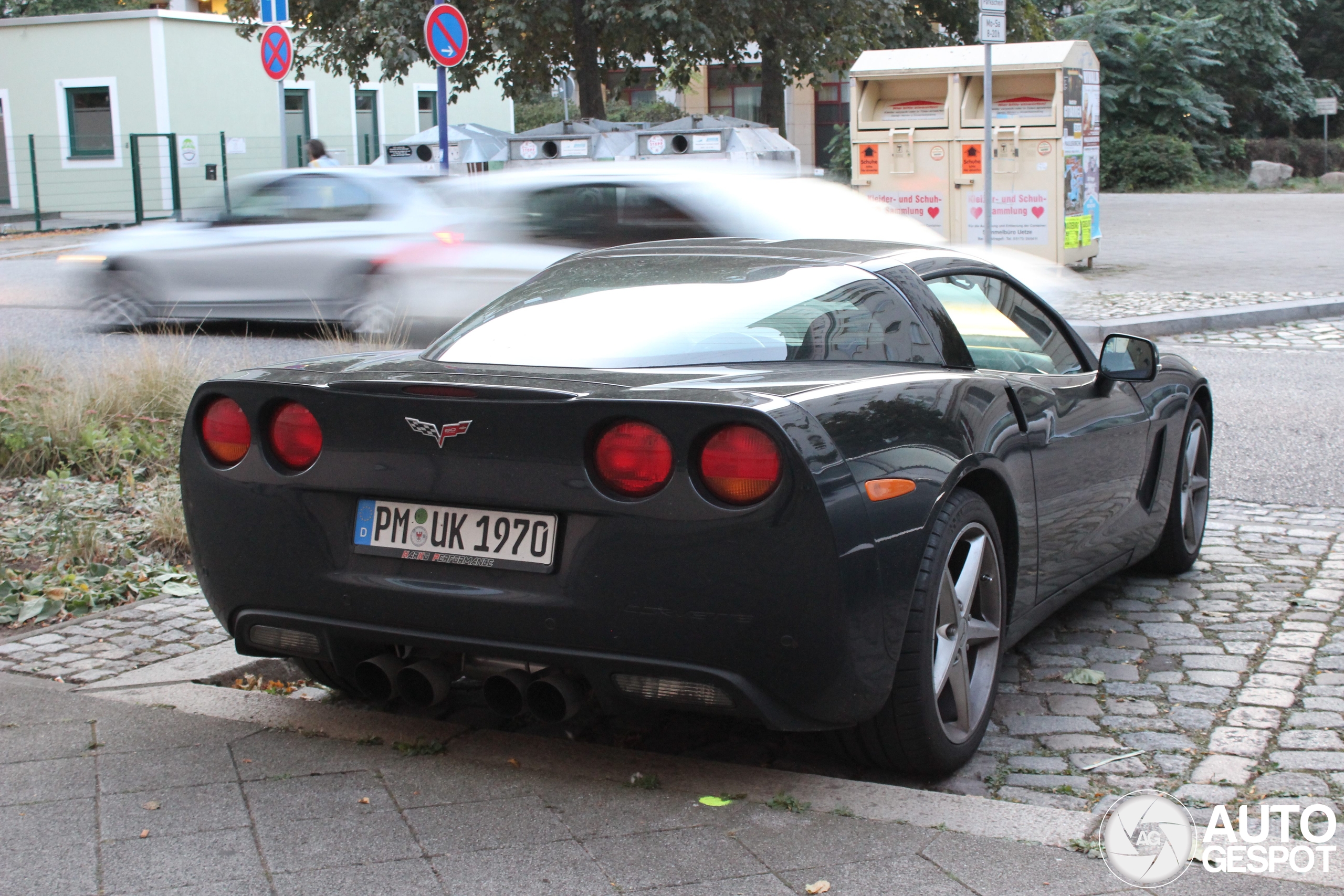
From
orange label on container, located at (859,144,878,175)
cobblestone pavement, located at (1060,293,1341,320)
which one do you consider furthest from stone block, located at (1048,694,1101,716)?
orange label on container, located at (859,144,878,175)

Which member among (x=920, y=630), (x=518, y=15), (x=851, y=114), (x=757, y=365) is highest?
(x=518, y=15)

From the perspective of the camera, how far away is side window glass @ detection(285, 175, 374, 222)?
40.5 feet

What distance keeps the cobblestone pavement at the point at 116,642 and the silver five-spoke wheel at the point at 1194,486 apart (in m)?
3.37

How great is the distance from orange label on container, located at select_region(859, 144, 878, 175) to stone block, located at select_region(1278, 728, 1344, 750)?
549 inches

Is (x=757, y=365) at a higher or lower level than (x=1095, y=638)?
higher

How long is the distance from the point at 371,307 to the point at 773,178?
3544 mm

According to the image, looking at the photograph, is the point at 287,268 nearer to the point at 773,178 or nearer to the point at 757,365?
the point at 773,178

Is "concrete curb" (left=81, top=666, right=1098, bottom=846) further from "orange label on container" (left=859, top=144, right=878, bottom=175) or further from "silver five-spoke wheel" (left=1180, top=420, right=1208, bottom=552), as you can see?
"orange label on container" (left=859, top=144, right=878, bottom=175)

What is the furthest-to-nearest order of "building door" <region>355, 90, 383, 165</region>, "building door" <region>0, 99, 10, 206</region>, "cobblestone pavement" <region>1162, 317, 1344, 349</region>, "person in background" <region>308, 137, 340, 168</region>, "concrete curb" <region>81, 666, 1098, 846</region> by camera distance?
1. "building door" <region>355, 90, 383, 165</region>
2. "building door" <region>0, 99, 10, 206</region>
3. "person in background" <region>308, 137, 340, 168</region>
4. "cobblestone pavement" <region>1162, 317, 1344, 349</region>
5. "concrete curb" <region>81, 666, 1098, 846</region>

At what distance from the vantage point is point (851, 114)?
673 inches

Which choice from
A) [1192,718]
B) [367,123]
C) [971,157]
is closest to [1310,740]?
[1192,718]

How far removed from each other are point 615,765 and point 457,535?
2.25 feet

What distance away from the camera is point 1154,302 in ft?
46.8

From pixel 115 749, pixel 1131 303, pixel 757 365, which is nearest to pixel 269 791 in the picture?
pixel 115 749
